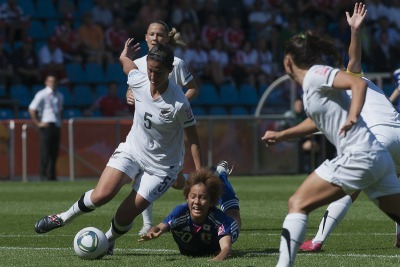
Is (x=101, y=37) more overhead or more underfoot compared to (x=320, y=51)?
more underfoot

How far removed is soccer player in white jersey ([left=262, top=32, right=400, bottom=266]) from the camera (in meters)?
7.48

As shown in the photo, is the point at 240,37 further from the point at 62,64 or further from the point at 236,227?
the point at 236,227

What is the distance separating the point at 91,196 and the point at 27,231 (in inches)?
118

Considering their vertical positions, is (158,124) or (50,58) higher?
(158,124)

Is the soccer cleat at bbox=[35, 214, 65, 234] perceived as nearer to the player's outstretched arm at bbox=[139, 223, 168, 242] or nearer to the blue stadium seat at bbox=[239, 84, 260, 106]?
the player's outstretched arm at bbox=[139, 223, 168, 242]

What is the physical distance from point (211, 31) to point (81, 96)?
13.5 ft

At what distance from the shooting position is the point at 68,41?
25234 mm

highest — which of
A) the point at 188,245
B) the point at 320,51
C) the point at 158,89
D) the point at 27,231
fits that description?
the point at 320,51

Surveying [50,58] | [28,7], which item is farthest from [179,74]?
[28,7]

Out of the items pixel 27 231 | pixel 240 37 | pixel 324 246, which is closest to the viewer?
pixel 324 246

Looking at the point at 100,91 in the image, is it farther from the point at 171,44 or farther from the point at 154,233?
the point at 154,233

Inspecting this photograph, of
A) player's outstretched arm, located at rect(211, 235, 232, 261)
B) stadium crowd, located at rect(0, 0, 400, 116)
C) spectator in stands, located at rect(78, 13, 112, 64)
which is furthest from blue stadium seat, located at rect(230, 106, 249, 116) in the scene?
player's outstretched arm, located at rect(211, 235, 232, 261)

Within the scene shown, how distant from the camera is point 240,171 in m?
24.0

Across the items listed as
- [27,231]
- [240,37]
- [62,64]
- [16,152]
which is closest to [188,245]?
[27,231]
